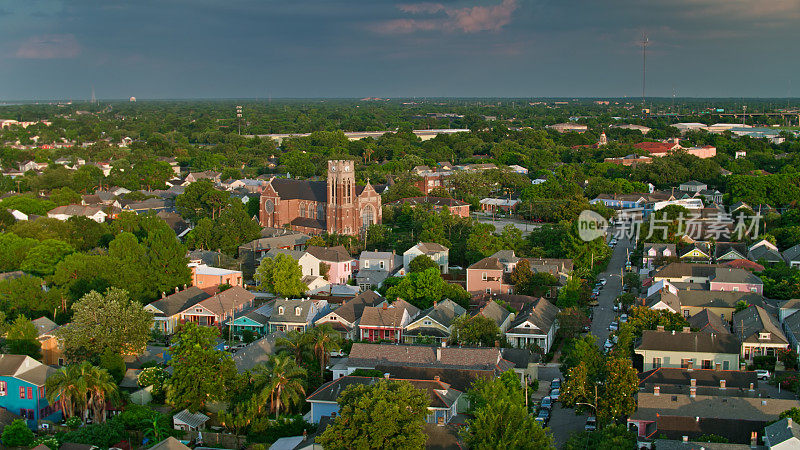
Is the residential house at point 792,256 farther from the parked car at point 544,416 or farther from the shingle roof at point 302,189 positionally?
the shingle roof at point 302,189

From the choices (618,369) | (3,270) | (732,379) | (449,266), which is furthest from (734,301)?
(3,270)

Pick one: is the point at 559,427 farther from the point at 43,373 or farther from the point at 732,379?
the point at 43,373

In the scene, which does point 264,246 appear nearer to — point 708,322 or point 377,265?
point 377,265

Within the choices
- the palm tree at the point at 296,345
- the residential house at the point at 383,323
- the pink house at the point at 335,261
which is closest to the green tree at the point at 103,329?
the palm tree at the point at 296,345

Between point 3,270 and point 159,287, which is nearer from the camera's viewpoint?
point 159,287

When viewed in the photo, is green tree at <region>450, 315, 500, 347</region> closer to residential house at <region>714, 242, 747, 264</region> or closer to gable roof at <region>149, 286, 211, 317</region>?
gable roof at <region>149, 286, 211, 317</region>
